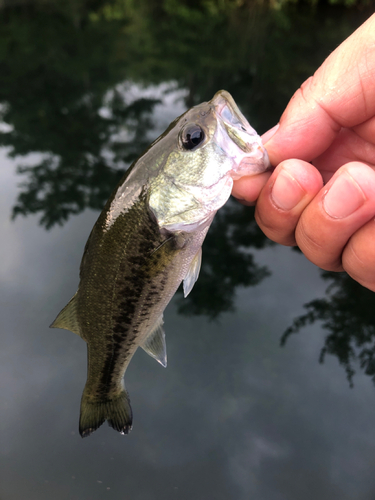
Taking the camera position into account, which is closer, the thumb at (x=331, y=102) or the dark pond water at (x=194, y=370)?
the thumb at (x=331, y=102)

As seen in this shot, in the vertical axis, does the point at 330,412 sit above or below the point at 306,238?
below

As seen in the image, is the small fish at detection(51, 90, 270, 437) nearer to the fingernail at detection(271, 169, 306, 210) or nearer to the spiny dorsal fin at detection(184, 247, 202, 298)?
the spiny dorsal fin at detection(184, 247, 202, 298)

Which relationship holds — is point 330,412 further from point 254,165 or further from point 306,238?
point 254,165

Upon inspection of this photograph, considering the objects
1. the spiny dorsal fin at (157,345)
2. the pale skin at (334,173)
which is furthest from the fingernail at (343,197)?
the spiny dorsal fin at (157,345)

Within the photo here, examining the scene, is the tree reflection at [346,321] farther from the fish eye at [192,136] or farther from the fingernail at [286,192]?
the fish eye at [192,136]

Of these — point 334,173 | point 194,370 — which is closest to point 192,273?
point 334,173

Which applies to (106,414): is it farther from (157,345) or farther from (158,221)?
(158,221)

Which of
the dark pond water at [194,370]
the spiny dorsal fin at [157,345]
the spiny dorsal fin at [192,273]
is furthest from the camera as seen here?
the dark pond water at [194,370]

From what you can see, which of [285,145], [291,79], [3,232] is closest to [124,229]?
[285,145]
